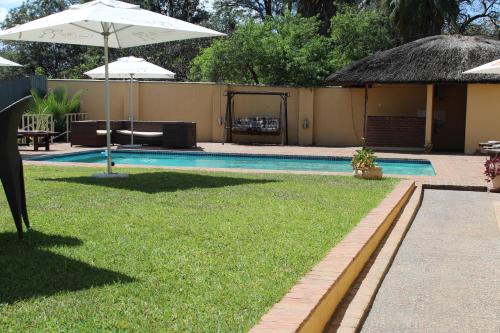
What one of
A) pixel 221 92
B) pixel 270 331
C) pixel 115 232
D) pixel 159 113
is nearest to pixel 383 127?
pixel 221 92

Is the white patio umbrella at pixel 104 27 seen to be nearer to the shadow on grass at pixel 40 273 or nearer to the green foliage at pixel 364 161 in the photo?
the green foliage at pixel 364 161

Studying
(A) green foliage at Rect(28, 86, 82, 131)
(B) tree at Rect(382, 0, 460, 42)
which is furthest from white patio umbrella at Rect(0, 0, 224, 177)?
(B) tree at Rect(382, 0, 460, 42)

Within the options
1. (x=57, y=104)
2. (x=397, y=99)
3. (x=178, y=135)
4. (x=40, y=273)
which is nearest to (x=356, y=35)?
(x=397, y=99)

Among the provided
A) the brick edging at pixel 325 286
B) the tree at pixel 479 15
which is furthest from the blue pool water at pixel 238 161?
the tree at pixel 479 15

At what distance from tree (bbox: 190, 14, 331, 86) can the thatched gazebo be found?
332 centimetres

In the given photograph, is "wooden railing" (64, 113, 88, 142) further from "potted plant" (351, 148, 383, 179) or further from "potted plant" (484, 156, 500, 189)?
"potted plant" (484, 156, 500, 189)

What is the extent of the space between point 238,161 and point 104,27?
19.4ft

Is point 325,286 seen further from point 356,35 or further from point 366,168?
point 356,35

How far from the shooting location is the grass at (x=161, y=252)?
3.41 m

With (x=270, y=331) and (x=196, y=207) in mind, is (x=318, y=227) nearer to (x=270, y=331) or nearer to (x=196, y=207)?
(x=196, y=207)

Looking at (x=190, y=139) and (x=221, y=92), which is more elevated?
(x=221, y=92)

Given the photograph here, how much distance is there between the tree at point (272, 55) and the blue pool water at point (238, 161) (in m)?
6.91

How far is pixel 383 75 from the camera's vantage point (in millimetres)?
18516

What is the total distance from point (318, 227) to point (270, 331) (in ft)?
9.87
